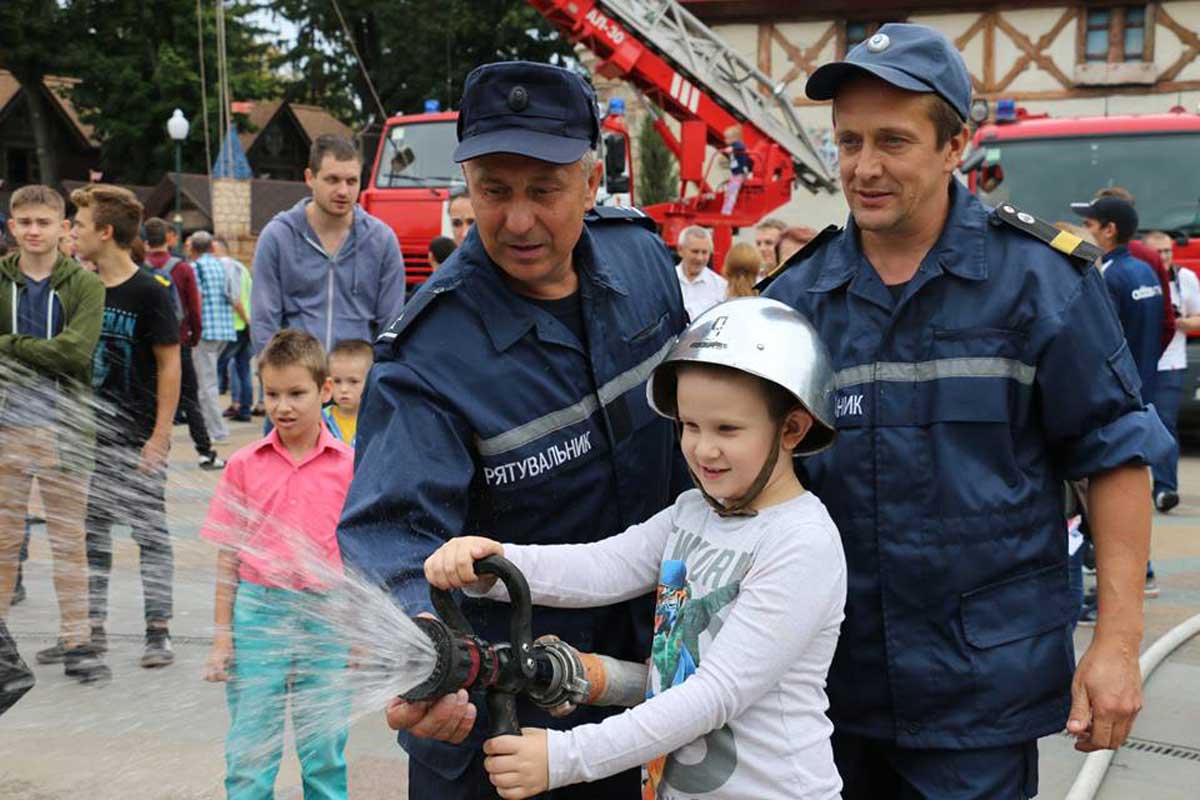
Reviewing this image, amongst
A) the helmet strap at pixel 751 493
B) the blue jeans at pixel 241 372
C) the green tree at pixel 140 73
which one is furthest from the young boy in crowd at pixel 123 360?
the green tree at pixel 140 73

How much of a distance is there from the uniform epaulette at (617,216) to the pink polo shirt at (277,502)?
1490mm

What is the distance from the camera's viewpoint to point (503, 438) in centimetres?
261

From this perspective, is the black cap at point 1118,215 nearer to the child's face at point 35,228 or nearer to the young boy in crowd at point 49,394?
the young boy in crowd at point 49,394

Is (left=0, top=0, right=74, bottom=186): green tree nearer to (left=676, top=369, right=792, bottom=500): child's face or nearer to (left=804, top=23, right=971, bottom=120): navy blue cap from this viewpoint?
(left=804, top=23, right=971, bottom=120): navy blue cap

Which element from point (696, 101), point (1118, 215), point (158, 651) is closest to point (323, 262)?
point (158, 651)

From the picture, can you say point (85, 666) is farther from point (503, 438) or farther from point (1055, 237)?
point (1055, 237)

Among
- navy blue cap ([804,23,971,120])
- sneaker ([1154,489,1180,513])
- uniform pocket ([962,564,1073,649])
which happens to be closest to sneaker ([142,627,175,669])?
uniform pocket ([962,564,1073,649])

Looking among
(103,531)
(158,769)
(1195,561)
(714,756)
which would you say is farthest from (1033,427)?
(1195,561)

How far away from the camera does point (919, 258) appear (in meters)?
2.72

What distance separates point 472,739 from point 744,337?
3.09 feet

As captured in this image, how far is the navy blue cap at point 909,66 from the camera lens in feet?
8.32

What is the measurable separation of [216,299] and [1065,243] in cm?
1335

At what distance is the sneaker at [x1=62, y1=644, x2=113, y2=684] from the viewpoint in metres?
5.79

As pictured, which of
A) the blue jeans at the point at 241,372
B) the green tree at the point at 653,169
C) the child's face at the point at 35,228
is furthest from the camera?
the green tree at the point at 653,169
